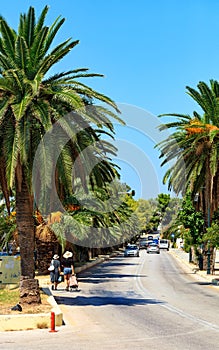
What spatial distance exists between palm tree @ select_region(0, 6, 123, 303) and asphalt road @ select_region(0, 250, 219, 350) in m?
2.68

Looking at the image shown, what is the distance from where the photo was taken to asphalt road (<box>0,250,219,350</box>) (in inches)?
431

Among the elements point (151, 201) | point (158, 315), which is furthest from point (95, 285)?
point (151, 201)

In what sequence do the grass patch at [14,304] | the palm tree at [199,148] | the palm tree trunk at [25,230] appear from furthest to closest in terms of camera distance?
the palm tree at [199,148], the palm tree trunk at [25,230], the grass patch at [14,304]

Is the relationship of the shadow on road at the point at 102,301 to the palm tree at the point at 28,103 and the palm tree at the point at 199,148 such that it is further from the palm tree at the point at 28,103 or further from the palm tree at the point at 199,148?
the palm tree at the point at 199,148

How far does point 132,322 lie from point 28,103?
23.4ft

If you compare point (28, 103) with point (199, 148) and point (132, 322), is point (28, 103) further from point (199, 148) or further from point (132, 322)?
point (199, 148)

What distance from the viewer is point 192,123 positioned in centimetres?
3170

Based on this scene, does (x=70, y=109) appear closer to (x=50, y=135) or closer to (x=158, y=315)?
(x=50, y=135)

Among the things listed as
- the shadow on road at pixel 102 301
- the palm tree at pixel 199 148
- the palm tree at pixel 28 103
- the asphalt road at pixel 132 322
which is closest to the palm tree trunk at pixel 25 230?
the palm tree at pixel 28 103

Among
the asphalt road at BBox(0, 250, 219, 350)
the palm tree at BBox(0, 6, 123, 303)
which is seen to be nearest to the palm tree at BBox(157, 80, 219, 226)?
the asphalt road at BBox(0, 250, 219, 350)

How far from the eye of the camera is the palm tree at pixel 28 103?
625 inches

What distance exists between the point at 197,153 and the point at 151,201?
401 feet

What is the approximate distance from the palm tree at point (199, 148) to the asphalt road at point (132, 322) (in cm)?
919

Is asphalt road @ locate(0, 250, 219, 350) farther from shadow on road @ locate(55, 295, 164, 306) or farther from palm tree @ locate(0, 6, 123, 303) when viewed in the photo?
palm tree @ locate(0, 6, 123, 303)
